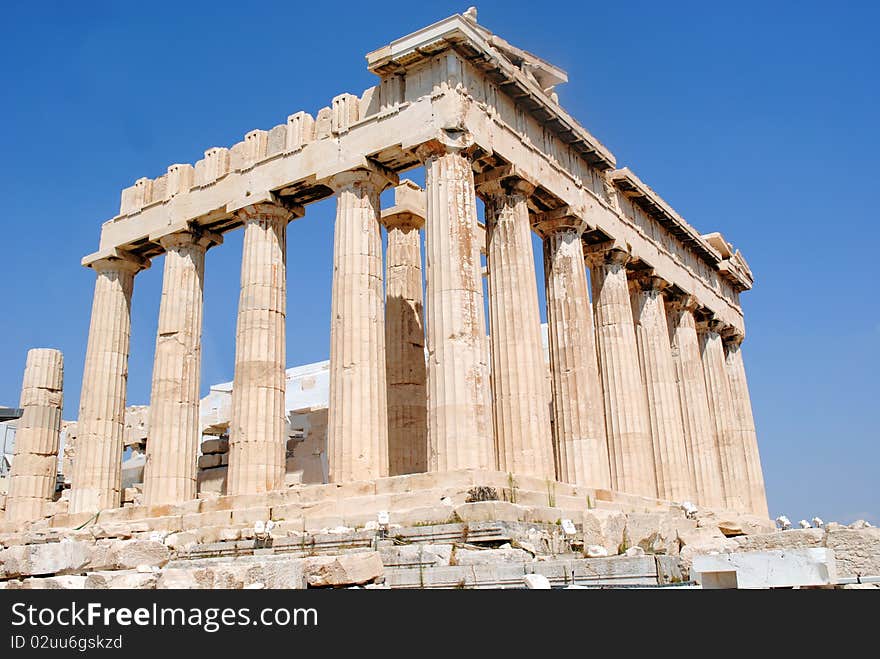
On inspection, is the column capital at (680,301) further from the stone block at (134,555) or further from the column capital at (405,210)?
the stone block at (134,555)

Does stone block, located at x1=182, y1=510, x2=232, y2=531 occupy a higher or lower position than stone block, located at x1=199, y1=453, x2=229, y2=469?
lower

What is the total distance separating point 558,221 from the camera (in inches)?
984

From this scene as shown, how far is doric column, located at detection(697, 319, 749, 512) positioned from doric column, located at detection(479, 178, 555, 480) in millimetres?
14621

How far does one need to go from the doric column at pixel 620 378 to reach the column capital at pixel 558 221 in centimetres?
230

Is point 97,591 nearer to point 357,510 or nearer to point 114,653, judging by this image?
point 114,653

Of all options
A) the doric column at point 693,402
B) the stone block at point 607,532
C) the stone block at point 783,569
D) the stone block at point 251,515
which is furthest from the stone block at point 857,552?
the doric column at point 693,402

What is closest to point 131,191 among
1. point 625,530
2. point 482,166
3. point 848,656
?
point 482,166

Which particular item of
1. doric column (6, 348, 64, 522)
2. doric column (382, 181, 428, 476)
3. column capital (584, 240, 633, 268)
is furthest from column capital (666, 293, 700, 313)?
doric column (6, 348, 64, 522)

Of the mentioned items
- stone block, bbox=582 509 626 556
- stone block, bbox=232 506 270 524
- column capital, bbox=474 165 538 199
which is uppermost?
column capital, bbox=474 165 538 199

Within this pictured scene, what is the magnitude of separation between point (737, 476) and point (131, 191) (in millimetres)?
23884

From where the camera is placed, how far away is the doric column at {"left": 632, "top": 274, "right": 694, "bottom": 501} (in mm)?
28734

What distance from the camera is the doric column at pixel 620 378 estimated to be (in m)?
25.6

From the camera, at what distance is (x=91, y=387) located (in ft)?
88.0

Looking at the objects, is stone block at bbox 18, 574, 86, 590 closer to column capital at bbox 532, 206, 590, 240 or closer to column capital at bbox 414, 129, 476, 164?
column capital at bbox 414, 129, 476, 164
